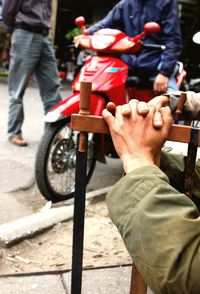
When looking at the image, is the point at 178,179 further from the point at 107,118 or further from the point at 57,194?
the point at 57,194

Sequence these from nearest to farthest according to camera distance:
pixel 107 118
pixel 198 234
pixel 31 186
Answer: pixel 198 234
pixel 107 118
pixel 31 186

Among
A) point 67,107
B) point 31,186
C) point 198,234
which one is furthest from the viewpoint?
point 31,186

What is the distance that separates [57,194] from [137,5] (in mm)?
1763

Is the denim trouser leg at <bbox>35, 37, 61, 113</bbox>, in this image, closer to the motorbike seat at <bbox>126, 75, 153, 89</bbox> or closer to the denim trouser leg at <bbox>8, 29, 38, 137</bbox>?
the denim trouser leg at <bbox>8, 29, 38, 137</bbox>

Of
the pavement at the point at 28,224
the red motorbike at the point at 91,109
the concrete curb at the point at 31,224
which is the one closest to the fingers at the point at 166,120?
the pavement at the point at 28,224

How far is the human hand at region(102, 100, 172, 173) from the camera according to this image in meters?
1.27

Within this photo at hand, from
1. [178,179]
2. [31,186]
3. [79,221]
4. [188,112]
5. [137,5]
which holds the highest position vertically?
[137,5]

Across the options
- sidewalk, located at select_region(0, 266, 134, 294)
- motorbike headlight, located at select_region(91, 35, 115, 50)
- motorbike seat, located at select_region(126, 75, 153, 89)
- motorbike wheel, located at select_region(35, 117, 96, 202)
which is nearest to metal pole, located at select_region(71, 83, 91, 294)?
sidewalk, located at select_region(0, 266, 134, 294)

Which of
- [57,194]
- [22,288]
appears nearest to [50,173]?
[57,194]

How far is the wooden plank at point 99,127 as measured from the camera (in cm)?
138

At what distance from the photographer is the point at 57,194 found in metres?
3.49

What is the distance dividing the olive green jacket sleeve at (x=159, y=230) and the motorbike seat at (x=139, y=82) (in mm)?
2697

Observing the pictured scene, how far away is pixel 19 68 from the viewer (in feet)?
15.9

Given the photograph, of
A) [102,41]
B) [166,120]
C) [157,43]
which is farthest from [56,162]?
[166,120]
